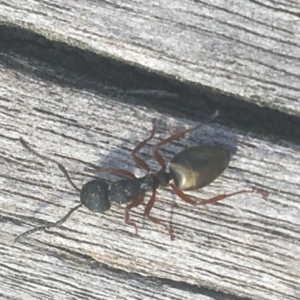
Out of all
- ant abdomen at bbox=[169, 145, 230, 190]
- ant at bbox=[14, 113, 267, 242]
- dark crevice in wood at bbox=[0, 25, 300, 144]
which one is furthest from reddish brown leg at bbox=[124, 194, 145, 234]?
dark crevice in wood at bbox=[0, 25, 300, 144]

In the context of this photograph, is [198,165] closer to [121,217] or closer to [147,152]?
[147,152]

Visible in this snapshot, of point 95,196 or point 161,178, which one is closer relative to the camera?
point 95,196

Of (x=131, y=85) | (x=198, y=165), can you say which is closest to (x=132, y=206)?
(x=198, y=165)

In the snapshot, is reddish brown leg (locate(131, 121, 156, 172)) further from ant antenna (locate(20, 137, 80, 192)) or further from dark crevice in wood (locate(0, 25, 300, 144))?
ant antenna (locate(20, 137, 80, 192))

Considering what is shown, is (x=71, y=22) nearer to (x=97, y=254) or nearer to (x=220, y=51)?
(x=220, y=51)

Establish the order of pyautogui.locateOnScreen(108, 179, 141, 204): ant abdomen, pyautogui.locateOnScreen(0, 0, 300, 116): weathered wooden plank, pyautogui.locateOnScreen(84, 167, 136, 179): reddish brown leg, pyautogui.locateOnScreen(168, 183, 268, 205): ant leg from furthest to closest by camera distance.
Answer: pyautogui.locateOnScreen(108, 179, 141, 204): ant abdomen → pyautogui.locateOnScreen(84, 167, 136, 179): reddish brown leg → pyautogui.locateOnScreen(168, 183, 268, 205): ant leg → pyautogui.locateOnScreen(0, 0, 300, 116): weathered wooden plank

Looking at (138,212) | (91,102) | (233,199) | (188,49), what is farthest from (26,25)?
(233,199)
